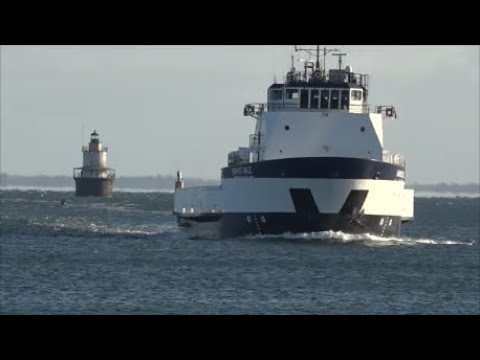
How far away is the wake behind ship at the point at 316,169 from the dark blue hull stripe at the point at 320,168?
5cm

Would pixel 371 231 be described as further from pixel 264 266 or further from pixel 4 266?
pixel 4 266

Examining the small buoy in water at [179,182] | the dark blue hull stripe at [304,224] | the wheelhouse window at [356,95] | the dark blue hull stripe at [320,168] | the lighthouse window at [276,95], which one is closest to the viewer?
the dark blue hull stripe at [320,168]

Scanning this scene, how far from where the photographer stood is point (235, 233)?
69.9m

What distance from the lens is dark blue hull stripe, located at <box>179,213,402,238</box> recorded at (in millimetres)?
64125

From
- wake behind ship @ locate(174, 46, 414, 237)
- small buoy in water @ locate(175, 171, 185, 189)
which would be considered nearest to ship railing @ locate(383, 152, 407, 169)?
wake behind ship @ locate(174, 46, 414, 237)

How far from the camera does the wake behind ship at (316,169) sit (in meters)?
63.3

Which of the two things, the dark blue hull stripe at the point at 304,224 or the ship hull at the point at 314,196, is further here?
the dark blue hull stripe at the point at 304,224

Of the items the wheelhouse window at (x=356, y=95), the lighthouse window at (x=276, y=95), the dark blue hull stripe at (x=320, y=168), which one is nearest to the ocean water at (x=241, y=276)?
the dark blue hull stripe at (x=320, y=168)

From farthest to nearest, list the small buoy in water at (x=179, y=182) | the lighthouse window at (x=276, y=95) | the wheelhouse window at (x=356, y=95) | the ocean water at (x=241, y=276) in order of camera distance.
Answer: the small buoy in water at (x=179, y=182), the lighthouse window at (x=276, y=95), the wheelhouse window at (x=356, y=95), the ocean water at (x=241, y=276)

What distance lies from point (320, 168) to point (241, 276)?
12.9 m

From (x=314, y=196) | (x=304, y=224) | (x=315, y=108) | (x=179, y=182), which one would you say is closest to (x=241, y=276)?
(x=314, y=196)

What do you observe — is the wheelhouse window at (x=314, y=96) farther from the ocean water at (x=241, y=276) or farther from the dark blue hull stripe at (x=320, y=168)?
the ocean water at (x=241, y=276)

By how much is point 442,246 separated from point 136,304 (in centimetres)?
3954

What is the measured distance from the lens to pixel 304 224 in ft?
211
